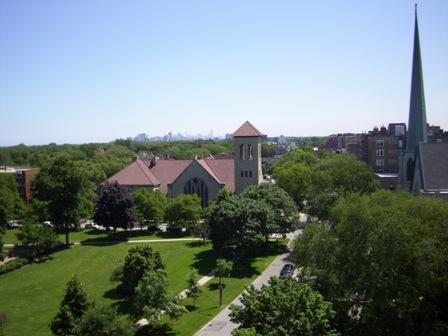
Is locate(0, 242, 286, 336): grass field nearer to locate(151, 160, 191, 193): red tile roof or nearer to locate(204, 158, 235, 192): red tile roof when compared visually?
locate(204, 158, 235, 192): red tile roof

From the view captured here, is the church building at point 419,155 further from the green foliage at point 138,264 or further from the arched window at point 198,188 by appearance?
the green foliage at point 138,264

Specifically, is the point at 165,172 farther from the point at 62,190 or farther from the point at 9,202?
the point at 9,202

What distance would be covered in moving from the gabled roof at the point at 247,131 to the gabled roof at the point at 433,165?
2219cm

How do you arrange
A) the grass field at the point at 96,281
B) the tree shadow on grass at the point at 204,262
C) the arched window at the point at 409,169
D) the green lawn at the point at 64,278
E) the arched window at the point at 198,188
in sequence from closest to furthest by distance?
1. the grass field at the point at 96,281
2. the green lawn at the point at 64,278
3. the tree shadow on grass at the point at 204,262
4. the arched window at the point at 409,169
5. the arched window at the point at 198,188

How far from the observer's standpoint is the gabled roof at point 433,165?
50.9 meters

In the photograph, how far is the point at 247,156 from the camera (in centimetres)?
6744

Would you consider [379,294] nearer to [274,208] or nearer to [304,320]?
[304,320]

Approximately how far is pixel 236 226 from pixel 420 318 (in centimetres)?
2387

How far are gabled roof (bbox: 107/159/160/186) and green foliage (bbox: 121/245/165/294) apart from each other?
38658 millimetres

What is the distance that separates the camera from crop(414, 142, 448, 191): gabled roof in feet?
167

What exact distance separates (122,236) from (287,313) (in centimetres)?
4491

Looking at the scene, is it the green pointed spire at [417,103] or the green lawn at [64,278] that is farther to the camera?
the green pointed spire at [417,103]

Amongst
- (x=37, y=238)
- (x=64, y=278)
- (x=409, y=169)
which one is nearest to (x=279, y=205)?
(x=409, y=169)

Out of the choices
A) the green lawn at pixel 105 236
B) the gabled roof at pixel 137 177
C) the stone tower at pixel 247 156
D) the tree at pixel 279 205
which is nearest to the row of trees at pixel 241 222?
the tree at pixel 279 205
